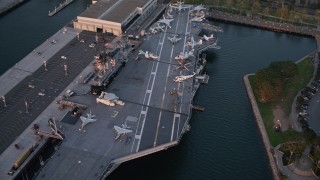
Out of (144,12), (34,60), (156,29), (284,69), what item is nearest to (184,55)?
(156,29)

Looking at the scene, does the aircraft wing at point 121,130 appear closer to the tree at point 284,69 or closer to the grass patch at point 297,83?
the grass patch at point 297,83

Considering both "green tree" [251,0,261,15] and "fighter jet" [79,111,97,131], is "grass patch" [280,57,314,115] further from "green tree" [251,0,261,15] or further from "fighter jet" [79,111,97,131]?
"fighter jet" [79,111,97,131]

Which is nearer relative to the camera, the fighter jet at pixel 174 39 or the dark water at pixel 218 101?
the dark water at pixel 218 101

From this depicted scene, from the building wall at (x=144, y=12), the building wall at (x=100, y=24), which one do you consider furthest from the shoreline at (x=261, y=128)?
the building wall at (x=100, y=24)

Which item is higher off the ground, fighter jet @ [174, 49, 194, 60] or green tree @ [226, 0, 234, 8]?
green tree @ [226, 0, 234, 8]

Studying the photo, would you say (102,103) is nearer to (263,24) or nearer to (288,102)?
(288,102)

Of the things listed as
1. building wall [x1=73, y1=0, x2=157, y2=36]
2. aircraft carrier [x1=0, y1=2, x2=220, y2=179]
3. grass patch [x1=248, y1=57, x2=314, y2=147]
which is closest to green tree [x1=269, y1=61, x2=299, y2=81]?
grass patch [x1=248, y1=57, x2=314, y2=147]
